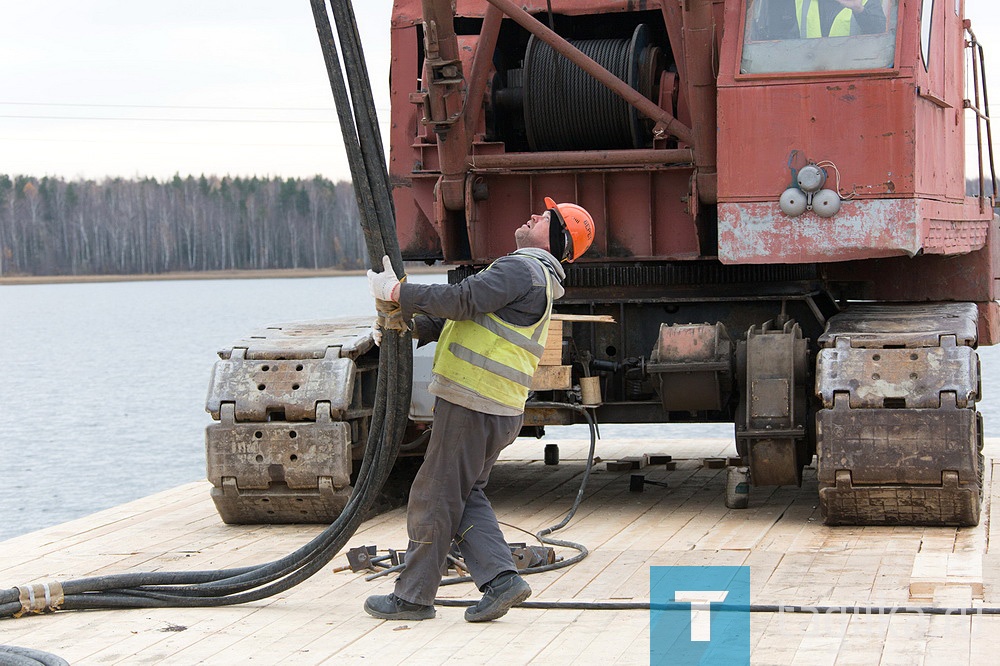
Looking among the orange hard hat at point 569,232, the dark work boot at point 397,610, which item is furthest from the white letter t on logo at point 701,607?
the orange hard hat at point 569,232

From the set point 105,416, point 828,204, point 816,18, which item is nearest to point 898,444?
point 828,204

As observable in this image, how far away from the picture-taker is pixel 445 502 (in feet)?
23.2

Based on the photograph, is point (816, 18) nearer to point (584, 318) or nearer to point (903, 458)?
point (584, 318)

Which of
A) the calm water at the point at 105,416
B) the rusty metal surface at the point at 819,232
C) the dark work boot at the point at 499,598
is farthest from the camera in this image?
the calm water at the point at 105,416

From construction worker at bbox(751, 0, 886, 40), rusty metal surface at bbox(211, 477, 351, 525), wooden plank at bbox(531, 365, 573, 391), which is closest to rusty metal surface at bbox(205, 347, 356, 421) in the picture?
rusty metal surface at bbox(211, 477, 351, 525)

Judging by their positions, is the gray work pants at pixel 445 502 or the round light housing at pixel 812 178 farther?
the round light housing at pixel 812 178

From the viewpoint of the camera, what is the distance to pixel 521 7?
10.4m

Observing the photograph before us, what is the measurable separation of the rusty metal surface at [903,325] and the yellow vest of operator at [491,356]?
2.61 metres

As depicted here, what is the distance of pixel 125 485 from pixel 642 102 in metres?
7.52

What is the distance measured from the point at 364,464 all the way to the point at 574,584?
1166 mm

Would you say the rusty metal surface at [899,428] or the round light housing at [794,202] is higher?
the round light housing at [794,202]

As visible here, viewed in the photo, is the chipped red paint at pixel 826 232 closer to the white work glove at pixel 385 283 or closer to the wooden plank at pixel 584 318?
the wooden plank at pixel 584 318

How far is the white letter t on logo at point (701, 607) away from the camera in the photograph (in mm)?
6695

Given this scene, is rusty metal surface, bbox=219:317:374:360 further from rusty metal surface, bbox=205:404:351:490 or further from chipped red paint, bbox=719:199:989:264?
chipped red paint, bbox=719:199:989:264
